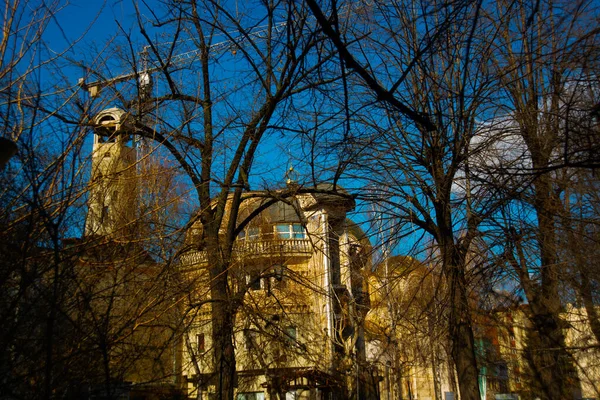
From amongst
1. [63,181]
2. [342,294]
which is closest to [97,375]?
[63,181]

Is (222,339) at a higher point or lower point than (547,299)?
lower

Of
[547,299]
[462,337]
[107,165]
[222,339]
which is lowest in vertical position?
[462,337]

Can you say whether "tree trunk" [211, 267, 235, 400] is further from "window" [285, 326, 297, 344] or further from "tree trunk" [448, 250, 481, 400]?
"tree trunk" [448, 250, 481, 400]

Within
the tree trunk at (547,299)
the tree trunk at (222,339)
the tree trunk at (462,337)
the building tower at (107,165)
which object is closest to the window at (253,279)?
the tree trunk at (222,339)

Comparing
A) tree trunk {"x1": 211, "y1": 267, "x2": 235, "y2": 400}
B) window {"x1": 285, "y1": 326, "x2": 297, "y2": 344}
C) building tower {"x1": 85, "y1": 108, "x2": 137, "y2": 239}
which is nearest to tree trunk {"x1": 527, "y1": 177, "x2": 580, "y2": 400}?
window {"x1": 285, "y1": 326, "x2": 297, "y2": 344}

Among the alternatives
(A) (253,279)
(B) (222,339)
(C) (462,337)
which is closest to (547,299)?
(C) (462,337)

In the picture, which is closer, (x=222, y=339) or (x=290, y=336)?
(x=222, y=339)

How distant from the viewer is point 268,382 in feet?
68.7

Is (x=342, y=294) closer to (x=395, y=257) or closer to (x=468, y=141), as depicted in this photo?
(x=395, y=257)

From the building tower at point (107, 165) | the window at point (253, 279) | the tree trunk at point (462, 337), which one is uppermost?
the building tower at point (107, 165)

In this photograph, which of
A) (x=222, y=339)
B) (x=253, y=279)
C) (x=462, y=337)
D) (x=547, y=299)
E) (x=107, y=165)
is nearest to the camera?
(x=107, y=165)

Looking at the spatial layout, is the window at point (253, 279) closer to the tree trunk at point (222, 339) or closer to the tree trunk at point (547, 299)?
the tree trunk at point (222, 339)

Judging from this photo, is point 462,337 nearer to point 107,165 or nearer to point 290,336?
point 290,336

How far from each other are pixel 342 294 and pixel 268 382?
4.85 metres
